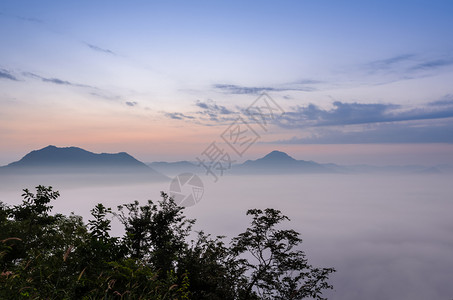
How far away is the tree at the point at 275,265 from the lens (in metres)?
20.0

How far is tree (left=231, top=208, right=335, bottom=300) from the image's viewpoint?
786 inches

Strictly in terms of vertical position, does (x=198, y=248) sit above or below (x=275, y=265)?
above

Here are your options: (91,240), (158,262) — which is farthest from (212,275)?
(91,240)

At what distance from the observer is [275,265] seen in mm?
20922

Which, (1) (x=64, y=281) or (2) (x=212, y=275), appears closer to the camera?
(1) (x=64, y=281)

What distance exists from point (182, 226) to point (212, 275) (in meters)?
7.72

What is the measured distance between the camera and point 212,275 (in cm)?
2064

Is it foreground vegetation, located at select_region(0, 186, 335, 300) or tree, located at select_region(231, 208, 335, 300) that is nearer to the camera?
foreground vegetation, located at select_region(0, 186, 335, 300)

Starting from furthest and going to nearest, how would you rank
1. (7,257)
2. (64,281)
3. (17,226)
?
1. (17,226)
2. (7,257)
3. (64,281)

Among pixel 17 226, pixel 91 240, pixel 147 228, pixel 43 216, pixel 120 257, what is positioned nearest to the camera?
pixel 91 240

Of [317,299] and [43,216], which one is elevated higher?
[43,216]

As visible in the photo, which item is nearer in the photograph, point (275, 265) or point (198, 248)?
point (275, 265)

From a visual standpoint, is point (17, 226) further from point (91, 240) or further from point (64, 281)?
point (64, 281)

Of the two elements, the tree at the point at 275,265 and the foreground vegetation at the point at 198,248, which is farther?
the tree at the point at 275,265
